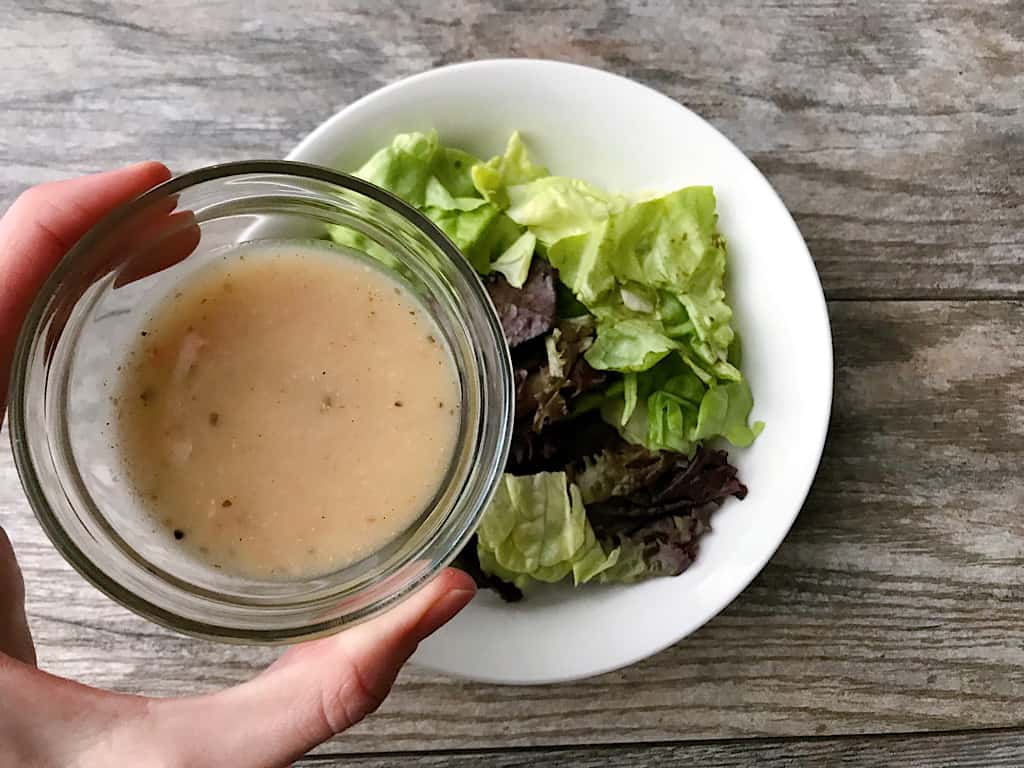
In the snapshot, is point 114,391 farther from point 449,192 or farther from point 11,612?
point 449,192

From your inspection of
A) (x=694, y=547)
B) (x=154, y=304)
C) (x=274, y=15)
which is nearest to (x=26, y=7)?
(x=274, y=15)

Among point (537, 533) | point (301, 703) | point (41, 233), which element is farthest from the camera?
point (537, 533)

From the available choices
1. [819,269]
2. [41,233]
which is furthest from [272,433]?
[819,269]

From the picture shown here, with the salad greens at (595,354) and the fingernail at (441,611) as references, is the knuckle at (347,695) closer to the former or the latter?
the fingernail at (441,611)

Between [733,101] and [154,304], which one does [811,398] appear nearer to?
[733,101]

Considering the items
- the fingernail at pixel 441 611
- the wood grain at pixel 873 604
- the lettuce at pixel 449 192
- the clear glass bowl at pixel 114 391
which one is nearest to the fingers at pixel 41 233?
the clear glass bowl at pixel 114 391

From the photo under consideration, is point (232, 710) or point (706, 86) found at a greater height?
point (706, 86)

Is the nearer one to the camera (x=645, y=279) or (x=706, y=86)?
(x=645, y=279)
